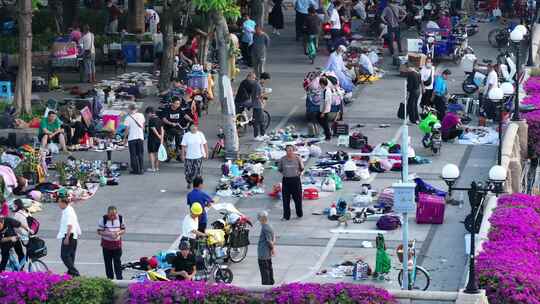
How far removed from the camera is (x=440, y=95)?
135 feet

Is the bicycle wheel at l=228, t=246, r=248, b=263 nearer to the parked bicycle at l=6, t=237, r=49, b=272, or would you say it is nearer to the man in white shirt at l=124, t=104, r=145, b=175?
the parked bicycle at l=6, t=237, r=49, b=272

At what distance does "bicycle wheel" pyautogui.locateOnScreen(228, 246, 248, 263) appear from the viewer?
30234 millimetres

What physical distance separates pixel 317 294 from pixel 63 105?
1501 cm

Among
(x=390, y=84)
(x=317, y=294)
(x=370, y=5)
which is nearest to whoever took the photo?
(x=317, y=294)

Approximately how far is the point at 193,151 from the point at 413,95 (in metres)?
7.78

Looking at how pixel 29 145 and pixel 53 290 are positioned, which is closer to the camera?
pixel 53 290

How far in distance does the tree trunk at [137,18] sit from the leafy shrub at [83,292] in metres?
23.3

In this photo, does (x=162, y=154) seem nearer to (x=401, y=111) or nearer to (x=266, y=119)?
(x=266, y=119)

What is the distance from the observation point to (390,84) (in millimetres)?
45531

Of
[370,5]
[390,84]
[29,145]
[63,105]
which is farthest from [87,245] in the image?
[370,5]

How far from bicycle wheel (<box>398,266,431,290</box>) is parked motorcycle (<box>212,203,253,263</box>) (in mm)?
2833

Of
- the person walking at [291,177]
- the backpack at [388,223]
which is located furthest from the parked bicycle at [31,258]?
the backpack at [388,223]

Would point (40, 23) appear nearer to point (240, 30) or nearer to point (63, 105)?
point (240, 30)

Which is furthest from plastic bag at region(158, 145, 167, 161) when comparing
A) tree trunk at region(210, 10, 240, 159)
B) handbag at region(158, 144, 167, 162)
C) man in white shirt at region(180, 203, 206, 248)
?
man in white shirt at region(180, 203, 206, 248)
